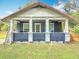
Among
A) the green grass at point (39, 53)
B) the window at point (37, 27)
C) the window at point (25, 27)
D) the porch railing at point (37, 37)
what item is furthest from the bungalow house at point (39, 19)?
the green grass at point (39, 53)

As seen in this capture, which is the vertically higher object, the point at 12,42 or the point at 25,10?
the point at 25,10

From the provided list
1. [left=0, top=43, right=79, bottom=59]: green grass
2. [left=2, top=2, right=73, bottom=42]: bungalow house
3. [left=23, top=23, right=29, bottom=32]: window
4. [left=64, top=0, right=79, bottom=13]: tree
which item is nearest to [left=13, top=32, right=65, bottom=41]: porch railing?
[left=2, top=2, right=73, bottom=42]: bungalow house

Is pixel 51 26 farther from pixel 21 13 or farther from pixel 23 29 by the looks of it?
pixel 21 13

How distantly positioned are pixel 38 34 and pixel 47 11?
288 cm

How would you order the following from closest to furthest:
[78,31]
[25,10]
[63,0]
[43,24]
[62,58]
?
[62,58], [25,10], [43,24], [78,31], [63,0]

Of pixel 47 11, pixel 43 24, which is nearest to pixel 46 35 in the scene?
pixel 47 11

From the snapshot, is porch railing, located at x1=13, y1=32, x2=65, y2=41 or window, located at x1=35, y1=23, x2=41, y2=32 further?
window, located at x1=35, y1=23, x2=41, y2=32

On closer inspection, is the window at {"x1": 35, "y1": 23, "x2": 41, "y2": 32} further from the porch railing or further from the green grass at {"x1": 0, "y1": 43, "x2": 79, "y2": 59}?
the green grass at {"x1": 0, "y1": 43, "x2": 79, "y2": 59}

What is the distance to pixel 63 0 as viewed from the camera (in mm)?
60281

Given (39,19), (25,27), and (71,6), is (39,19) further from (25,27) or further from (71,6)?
(71,6)

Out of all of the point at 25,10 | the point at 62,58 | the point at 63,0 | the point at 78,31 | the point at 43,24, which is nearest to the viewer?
the point at 62,58

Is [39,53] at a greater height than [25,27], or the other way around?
[25,27]

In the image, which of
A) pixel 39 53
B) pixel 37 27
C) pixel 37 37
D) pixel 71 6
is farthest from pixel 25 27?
pixel 71 6

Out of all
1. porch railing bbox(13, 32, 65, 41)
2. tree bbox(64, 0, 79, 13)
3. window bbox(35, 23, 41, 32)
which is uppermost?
tree bbox(64, 0, 79, 13)
